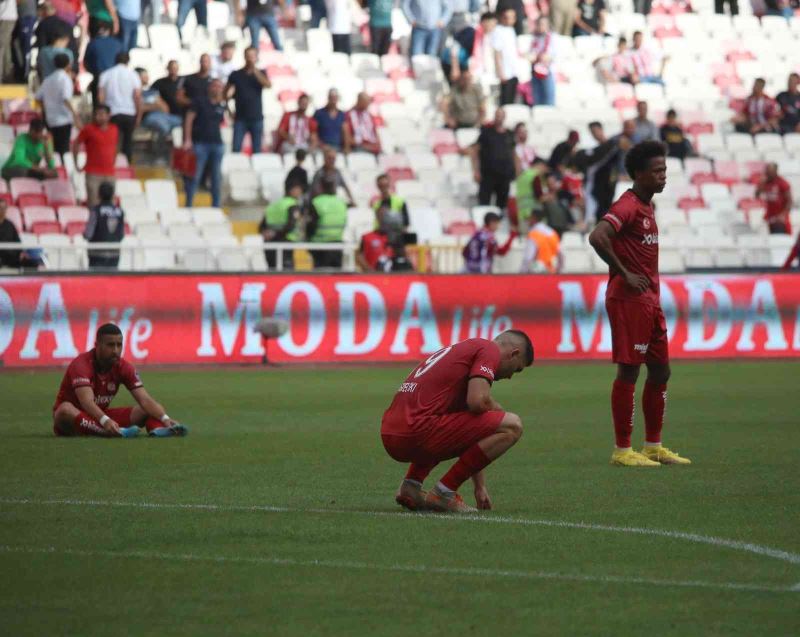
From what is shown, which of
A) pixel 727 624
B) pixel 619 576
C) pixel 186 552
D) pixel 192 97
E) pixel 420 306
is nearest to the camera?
pixel 727 624

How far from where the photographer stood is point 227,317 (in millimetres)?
22359

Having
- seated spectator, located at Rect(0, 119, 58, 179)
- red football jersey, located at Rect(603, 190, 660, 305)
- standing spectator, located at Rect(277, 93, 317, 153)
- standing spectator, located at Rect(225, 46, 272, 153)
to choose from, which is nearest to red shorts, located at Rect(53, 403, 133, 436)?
red football jersey, located at Rect(603, 190, 660, 305)

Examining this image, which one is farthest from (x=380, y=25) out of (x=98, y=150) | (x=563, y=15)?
(x=98, y=150)

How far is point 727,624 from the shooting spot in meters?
6.58

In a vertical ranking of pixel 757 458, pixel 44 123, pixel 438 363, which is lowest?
pixel 757 458

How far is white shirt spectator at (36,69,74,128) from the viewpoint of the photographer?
24.5 m

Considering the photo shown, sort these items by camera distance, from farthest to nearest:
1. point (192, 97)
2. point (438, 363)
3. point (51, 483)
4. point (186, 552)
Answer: point (192, 97) → point (51, 483) → point (438, 363) → point (186, 552)

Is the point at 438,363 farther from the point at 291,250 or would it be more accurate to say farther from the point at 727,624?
the point at 291,250

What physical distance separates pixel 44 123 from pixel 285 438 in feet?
40.4

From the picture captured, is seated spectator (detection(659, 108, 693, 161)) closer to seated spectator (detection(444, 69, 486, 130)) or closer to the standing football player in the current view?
seated spectator (detection(444, 69, 486, 130))

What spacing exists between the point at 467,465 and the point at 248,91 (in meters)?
17.3

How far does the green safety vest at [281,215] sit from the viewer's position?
24.4 m

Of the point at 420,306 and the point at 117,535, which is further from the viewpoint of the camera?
the point at 420,306

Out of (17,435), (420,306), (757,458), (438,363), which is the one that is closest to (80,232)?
(420,306)
